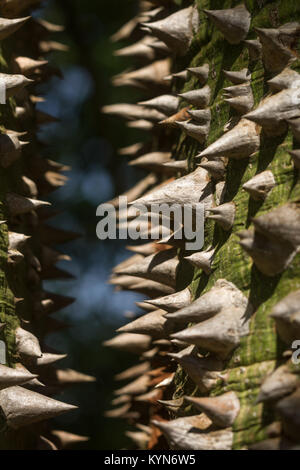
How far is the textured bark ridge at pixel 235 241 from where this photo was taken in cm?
92

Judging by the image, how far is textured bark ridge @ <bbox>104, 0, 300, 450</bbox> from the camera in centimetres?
92

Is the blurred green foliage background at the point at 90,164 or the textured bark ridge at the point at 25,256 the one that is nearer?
the textured bark ridge at the point at 25,256

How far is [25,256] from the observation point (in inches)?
53.1

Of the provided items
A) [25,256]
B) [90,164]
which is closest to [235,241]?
[25,256]

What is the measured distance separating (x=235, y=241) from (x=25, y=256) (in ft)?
1.68

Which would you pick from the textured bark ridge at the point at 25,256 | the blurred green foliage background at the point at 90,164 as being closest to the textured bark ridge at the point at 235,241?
the textured bark ridge at the point at 25,256

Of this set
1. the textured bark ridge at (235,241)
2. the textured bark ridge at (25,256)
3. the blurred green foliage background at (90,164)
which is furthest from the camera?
the blurred green foliage background at (90,164)

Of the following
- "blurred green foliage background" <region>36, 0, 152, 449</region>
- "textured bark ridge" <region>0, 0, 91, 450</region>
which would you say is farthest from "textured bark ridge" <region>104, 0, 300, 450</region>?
"blurred green foliage background" <region>36, 0, 152, 449</region>

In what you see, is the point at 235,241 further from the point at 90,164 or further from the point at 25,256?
the point at 90,164

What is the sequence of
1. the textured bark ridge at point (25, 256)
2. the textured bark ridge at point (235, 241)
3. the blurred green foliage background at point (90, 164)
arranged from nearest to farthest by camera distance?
the textured bark ridge at point (235, 241) < the textured bark ridge at point (25, 256) < the blurred green foliage background at point (90, 164)

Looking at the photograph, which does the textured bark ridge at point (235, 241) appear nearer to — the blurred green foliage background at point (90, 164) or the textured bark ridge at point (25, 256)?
the textured bark ridge at point (25, 256)

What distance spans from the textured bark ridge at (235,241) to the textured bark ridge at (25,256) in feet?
0.76

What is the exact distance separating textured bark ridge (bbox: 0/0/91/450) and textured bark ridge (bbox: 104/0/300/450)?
0.23m
